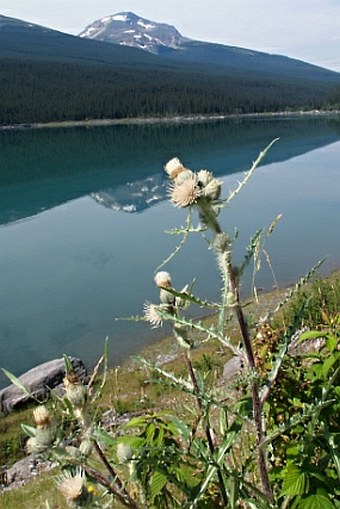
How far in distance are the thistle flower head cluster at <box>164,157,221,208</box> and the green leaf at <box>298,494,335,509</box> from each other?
0.95 m

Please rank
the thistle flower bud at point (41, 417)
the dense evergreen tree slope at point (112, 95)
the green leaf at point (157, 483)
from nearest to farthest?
the thistle flower bud at point (41, 417) → the green leaf at point (157, 483) → the dense evergreen tree slope at point (112, 95)

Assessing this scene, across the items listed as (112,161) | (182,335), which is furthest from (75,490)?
(112,161)

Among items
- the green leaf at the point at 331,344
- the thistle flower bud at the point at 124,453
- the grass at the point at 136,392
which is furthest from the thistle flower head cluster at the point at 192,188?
the grass at the point at 136,392

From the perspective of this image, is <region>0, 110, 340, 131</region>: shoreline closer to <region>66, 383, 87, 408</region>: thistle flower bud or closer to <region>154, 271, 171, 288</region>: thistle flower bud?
<region>154, 271, 171, 288</region>: thistle flower bud

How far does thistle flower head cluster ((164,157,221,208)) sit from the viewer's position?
1.28 metres

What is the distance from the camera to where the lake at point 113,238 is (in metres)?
16.1

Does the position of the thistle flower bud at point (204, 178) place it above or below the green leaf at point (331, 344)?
above

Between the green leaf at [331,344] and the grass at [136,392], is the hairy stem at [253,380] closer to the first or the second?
the green leaf at [331,344]

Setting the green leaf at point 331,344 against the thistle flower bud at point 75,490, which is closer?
the thistle flower bud at point 75,490

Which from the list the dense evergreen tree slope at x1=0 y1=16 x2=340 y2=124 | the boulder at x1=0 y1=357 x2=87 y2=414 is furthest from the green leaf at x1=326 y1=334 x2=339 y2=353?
the dense evergreen tree slope at x1=0 y1=16 x2=340 y2=124

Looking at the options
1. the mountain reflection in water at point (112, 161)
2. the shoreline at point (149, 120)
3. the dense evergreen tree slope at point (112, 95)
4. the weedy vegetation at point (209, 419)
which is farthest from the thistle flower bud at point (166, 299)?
the dense evergreen tree slope at point (112, 95)

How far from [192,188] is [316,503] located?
3.31 ft

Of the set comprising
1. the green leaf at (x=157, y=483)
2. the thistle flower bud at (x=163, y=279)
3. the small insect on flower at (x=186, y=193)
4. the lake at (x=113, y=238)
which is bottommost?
the lake at (x=113, y=238)

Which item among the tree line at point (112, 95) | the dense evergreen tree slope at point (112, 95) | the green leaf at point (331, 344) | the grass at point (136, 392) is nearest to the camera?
the green leaf at point (331, 344)
